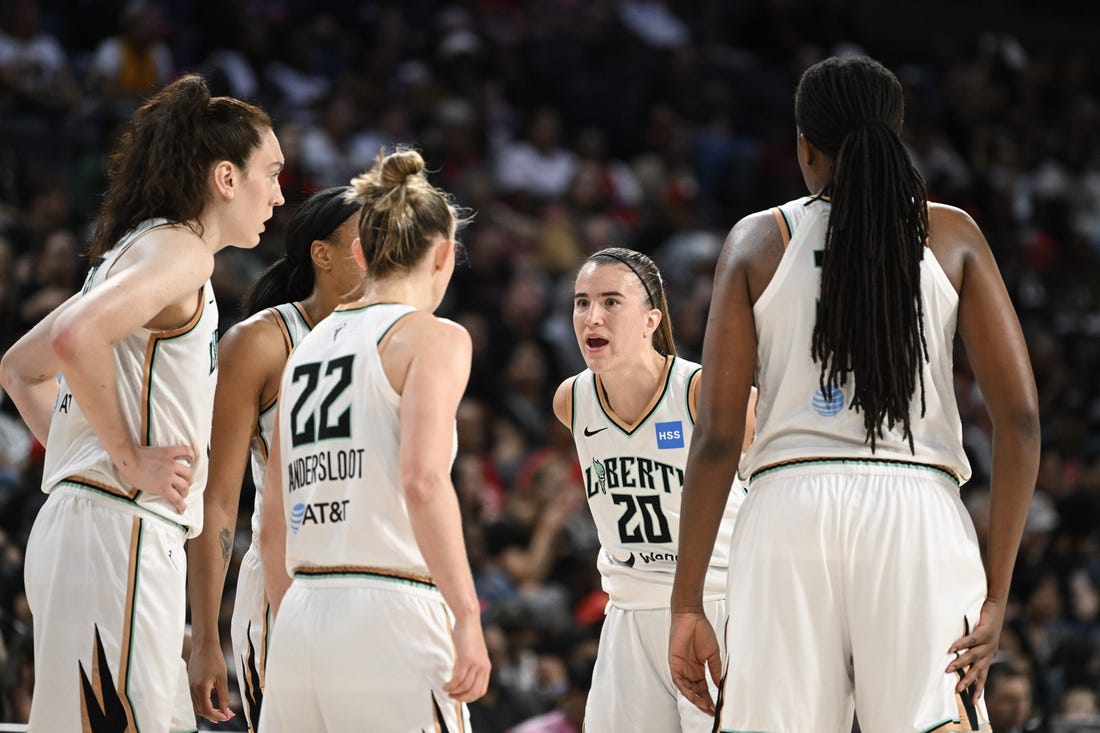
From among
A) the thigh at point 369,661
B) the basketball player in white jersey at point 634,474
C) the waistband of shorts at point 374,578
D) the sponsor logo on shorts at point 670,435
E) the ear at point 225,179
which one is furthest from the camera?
the sponsor logo on shorts at point 670,435

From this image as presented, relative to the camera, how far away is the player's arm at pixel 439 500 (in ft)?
10.6

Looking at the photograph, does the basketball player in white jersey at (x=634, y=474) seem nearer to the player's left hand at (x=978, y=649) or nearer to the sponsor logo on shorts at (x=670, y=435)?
the sponsor logo on shorts at (x=670, y=435)

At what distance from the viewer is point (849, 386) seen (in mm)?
3316

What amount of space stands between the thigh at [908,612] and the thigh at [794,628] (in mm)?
54

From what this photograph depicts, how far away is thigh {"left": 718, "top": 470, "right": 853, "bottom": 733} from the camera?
3.16 m

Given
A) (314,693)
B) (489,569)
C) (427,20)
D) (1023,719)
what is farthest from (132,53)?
(314,693)

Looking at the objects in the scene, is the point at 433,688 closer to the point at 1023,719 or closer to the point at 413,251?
the point at 413,251

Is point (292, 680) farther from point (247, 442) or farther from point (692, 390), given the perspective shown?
point (692, 390)

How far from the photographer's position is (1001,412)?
333cm

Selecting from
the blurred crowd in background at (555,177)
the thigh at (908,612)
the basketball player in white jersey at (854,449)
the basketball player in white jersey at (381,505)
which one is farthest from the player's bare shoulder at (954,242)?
the blurred crowd in background at (555,177)

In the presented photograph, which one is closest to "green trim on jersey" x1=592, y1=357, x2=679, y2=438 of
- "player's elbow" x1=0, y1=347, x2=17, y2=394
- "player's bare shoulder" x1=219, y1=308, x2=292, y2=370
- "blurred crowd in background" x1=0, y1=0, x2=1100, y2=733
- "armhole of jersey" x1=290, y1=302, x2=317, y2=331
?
Answer: "armhole of jersey" x1=290, y1=302, x2=317, y2=331

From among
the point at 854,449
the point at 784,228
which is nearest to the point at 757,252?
the point at 784,228

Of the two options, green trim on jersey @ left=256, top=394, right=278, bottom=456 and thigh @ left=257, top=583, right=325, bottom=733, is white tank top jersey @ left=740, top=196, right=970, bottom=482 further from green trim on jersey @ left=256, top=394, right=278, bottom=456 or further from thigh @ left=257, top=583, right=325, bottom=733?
green trim on jersey @ left=256, top=394, right=278, bottom=456

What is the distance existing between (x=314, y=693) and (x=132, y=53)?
29.9 ft
